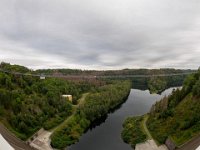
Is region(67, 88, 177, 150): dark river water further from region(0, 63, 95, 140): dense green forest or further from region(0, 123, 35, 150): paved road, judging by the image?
region(0, 123, 35, 150): paved road

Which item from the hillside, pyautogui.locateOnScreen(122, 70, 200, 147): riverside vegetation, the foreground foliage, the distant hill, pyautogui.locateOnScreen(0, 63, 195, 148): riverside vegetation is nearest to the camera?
the hillside

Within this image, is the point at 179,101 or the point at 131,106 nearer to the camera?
the point at 179,101

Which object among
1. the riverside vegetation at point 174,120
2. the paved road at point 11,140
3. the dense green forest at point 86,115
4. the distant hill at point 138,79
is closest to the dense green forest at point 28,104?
the dense green forest at point 86,115

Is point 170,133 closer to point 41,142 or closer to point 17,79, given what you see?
point 41,142

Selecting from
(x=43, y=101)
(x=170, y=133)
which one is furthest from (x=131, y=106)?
(x=170, y=133)

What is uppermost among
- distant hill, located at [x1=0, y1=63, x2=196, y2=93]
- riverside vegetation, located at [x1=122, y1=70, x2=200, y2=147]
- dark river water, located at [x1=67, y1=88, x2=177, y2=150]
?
distant hill, located at [x1=0, y1=63, x2=196, y2=93]

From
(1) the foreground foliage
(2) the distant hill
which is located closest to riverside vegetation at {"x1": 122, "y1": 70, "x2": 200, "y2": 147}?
(1) the foreground foliage
